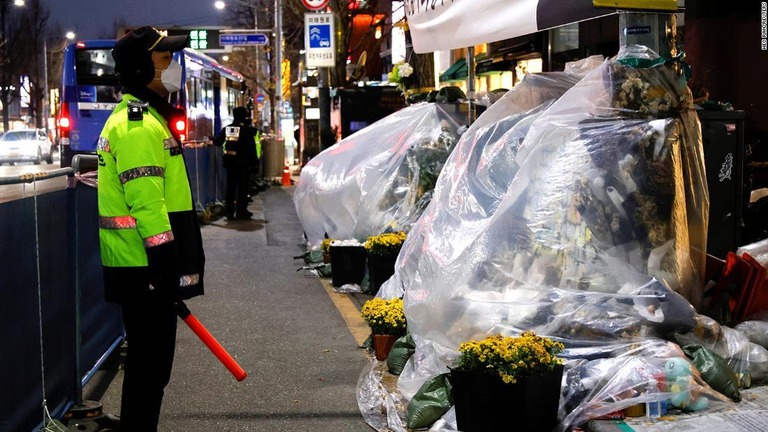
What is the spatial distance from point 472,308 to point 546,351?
70 cm

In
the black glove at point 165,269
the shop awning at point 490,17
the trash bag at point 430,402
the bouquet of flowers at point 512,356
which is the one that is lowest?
the trash bag at point 430,402

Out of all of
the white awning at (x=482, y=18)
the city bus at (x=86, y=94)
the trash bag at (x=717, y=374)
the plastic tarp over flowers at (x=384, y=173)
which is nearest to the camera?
the trash bag at (x=717, y=374)

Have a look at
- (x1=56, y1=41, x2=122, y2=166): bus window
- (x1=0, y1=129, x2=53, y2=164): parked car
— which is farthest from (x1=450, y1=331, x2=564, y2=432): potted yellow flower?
(x1=0, y1=129, x2=53, y2=164): parked car

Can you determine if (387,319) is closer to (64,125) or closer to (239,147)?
(239,147)

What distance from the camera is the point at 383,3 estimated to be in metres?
46.1

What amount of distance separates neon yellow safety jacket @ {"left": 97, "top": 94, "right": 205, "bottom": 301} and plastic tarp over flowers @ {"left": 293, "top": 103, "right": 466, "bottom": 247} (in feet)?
17.1

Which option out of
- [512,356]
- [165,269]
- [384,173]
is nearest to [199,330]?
[165,269]

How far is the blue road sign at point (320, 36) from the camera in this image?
62.4ft

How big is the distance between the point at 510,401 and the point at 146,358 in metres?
1.82

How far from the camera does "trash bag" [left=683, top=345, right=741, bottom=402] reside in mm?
4863

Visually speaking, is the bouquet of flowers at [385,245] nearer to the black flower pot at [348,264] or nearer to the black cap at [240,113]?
the black flower pot at [348,264]

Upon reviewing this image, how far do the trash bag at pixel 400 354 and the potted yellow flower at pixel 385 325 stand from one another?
1.00 ft

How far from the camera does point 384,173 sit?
10.1 m

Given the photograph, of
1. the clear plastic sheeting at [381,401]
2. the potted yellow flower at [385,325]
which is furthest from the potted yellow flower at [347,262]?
the clear plastic sheeting at [381,401]
